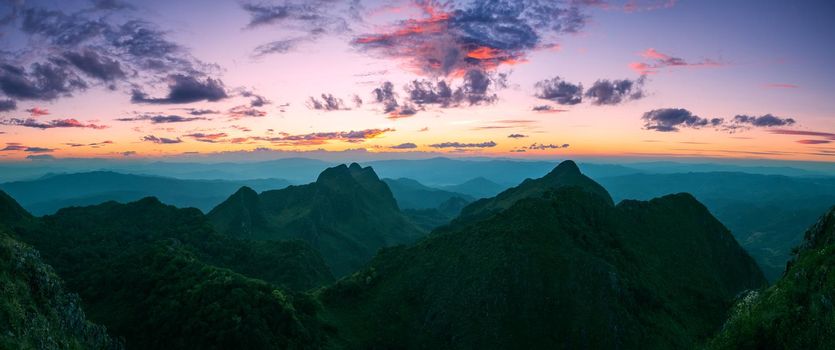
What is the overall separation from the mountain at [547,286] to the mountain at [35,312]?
4166 centimetres

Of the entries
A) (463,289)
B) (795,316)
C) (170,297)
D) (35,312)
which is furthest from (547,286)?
(35,312)

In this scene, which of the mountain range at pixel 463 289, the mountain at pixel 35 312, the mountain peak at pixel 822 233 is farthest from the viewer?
the mountain peak at pixel 822 233

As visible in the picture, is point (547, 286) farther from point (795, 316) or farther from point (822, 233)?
point (795, 316)

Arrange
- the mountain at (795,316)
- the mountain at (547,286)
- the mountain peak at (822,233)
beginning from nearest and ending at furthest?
the mountain at (795,316) → the mountain peak at (822,233) → the mountain at (547,286)

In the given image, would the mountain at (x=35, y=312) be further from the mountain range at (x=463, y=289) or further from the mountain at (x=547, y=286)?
the mountain at (x=547, y=286)

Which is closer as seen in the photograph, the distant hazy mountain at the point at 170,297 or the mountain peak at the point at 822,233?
the mountain peak at the point at 822,233

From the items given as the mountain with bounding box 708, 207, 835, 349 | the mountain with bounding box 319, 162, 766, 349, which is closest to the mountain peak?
the mountain with bounding box 708, 207, 835, 349

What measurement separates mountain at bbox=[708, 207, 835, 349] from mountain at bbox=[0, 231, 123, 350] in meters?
64.7

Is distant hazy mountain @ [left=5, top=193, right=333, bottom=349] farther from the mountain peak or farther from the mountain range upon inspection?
the mountain peak

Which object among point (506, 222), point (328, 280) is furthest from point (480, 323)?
point (328, 280)

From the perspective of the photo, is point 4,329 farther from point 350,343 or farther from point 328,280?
point 328,280

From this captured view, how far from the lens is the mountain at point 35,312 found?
36.2 m

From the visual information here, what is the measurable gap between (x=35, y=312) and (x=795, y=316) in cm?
7393

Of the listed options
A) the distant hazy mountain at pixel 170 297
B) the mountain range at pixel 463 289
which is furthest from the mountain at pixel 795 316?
the distant hazy mountain at pixel 170 297
